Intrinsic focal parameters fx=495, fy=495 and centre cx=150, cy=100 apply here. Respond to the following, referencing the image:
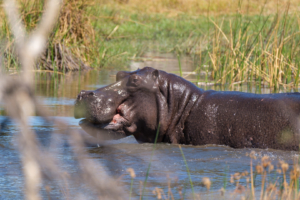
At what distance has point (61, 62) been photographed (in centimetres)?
855

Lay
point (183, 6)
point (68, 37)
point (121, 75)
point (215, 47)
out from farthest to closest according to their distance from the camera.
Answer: point (183, 6) < point (68, 37) < point (215, 47) < point (121, 75)

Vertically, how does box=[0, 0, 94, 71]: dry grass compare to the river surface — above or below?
above

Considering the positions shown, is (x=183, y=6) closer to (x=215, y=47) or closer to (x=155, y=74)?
(x=215, y=47)

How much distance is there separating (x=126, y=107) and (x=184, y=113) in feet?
1.53

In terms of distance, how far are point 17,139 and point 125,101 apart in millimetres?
962

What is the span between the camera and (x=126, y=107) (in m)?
3.80

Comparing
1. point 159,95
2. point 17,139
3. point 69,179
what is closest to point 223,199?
point 69,179

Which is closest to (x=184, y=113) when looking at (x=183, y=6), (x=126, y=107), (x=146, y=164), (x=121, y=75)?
(x=126, y=107)

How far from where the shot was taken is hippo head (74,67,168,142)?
367 cm

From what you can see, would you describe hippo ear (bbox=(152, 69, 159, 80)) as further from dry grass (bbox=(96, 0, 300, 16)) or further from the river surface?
dry grass (bbox=(96, 0, 300, 16))

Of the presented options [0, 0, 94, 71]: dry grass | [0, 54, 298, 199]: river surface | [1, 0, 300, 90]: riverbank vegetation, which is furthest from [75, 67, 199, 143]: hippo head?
[0, 0, 94, 71]: dry grass

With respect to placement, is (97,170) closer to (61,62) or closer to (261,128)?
(261,128)

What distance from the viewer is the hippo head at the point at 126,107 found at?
3.67 metres

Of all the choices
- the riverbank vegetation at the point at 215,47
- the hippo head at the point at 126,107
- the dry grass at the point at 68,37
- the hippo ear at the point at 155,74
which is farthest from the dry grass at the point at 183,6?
the hippo head at the point at 126,107
